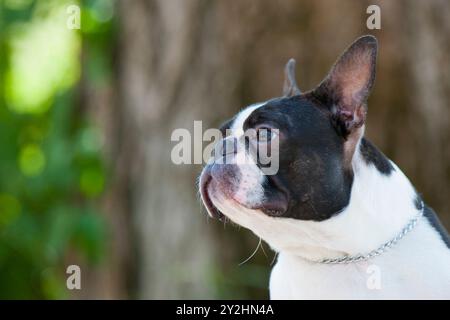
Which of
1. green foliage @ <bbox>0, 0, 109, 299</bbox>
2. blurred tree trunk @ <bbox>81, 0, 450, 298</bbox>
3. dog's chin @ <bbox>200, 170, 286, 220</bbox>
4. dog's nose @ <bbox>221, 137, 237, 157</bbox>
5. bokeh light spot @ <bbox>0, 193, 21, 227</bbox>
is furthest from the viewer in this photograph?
bokeh light spot @ <bbox>0, 193, 21, 227</bbox>

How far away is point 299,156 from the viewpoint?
3.33m

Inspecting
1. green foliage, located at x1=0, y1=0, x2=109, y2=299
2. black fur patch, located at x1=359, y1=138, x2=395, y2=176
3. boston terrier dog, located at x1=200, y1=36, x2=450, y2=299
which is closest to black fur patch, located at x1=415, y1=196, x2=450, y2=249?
boston terrier dog, located at x1=200, y1=36, x2=450, y2=299

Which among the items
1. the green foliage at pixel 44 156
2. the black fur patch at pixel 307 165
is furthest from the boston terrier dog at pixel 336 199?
the green foliage at pixel 44 156

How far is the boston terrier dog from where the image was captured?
11.0 feet

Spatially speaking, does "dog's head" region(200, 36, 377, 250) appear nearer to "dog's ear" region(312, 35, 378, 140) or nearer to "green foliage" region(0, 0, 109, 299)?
"dog's ear" region(312, 35, 378, 140)

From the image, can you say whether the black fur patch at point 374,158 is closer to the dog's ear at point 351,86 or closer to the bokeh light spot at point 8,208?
the dog's ear at point 351,86

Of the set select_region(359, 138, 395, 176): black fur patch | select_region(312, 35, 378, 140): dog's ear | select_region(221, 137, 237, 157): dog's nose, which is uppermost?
select_region(312, 35, 378, 140): dog's ear

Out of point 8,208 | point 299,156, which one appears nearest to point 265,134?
point 299,156

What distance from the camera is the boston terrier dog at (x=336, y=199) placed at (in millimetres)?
3338

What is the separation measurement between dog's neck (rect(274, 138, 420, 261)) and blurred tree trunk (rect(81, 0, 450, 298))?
306 cm

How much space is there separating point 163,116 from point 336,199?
3685mm

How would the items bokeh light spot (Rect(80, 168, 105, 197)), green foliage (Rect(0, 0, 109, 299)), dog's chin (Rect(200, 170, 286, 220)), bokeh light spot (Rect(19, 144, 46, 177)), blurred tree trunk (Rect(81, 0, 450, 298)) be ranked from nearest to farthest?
dog's chin (Rect(200, 170, 286, 220)), blurred tree trunk (Rect(81, 0, 450, 298)), green foliage (Rect(0, 0, 109, 299)), bokeh light spot (Rect(80, 168, 105, 197)), bokeh light spot (Rect(19, 144, 46, 177))

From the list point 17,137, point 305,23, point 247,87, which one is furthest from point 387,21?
point 17,137

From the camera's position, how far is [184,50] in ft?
22.2
